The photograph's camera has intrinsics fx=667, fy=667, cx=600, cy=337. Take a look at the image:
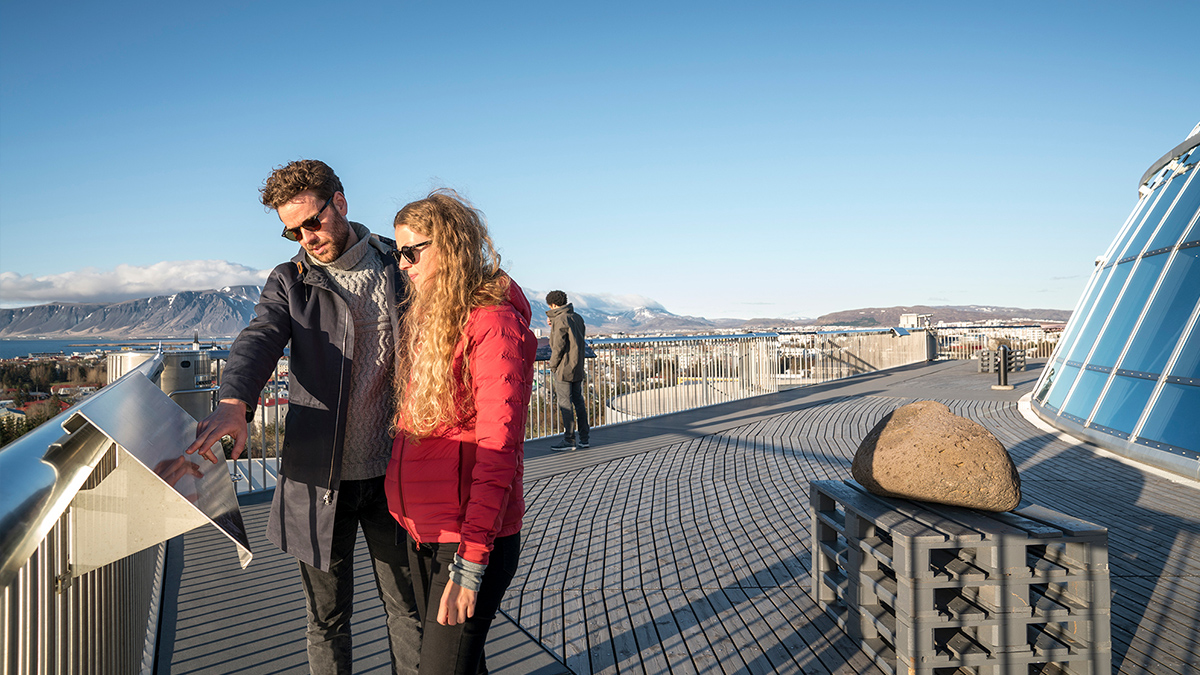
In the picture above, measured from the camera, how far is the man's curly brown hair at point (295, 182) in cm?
218

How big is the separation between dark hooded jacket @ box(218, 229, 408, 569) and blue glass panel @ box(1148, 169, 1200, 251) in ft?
29.9

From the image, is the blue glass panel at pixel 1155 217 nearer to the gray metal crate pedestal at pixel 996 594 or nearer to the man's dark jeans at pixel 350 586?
the gray metal crate pedestal at pixel 996 594

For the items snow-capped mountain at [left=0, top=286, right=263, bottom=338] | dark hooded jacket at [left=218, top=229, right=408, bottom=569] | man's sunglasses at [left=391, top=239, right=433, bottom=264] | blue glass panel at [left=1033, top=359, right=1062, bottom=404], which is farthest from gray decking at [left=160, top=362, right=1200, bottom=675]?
snow-capped mountain at [left=0, top=286, right=263, bottom=338]

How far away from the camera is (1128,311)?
7.97 metres

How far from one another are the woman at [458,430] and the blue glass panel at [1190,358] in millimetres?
7228

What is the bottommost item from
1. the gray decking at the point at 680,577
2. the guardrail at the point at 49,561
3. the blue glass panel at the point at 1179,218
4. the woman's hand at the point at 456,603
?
the gray decking at the point at 680,577

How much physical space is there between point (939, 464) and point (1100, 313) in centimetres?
810

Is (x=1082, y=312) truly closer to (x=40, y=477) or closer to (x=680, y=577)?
(x=680, y=577)

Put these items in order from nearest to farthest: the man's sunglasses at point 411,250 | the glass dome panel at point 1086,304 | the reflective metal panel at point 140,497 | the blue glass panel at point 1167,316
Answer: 1. the reflective metal panel at point 140,497
2. the man's sunglasses at point 411,250
3. the blue glass panel at point 1167,316
4. the glass dome panel at point 1086,304

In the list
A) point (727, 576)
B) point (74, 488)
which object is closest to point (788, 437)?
point (727, 576)

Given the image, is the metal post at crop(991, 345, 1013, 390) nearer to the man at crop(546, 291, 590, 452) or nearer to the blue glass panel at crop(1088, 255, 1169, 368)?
the blue glass panel at crop(1088, 255, 1169, 368)

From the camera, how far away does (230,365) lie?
→ 2.06 m

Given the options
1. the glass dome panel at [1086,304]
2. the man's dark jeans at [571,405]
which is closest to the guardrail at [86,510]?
the man's dark jeans at [571,405]

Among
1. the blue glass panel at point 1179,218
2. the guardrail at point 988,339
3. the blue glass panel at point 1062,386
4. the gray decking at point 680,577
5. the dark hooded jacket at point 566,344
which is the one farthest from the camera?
the guardrail at point 988,339
